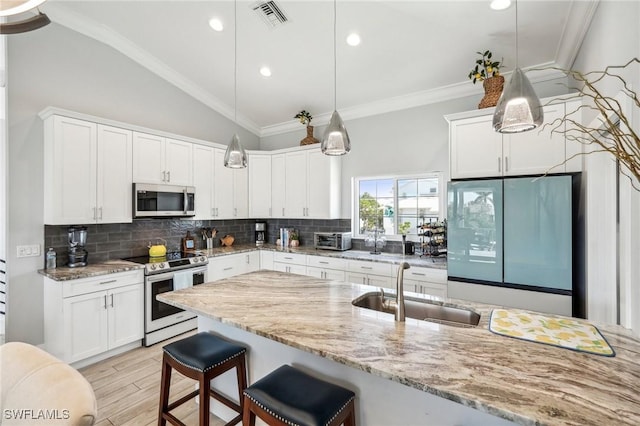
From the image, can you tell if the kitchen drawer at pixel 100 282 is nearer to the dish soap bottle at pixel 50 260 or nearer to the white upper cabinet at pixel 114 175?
the dish soap bottle at pixel 50 260

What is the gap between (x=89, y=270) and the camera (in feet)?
9.86

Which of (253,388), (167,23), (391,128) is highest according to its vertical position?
(167,23)

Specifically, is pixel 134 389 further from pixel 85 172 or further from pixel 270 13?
pixel 270 13

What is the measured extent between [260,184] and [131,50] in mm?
2439

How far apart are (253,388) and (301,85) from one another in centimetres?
369

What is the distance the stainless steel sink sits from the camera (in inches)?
71.0

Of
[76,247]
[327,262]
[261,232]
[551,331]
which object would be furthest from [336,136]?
[261,232]

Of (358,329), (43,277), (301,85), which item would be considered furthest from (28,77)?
(358,329)

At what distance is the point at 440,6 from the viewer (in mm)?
2541

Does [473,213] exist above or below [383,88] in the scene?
below

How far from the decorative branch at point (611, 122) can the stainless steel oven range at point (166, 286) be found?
378 cm

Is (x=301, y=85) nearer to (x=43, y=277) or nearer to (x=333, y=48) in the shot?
(x=333, y=48)

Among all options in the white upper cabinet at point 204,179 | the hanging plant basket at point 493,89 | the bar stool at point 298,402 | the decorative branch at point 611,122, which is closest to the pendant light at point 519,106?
the decorative branch at point 611,122

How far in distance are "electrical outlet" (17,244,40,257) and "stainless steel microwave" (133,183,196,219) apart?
3.02 ft
